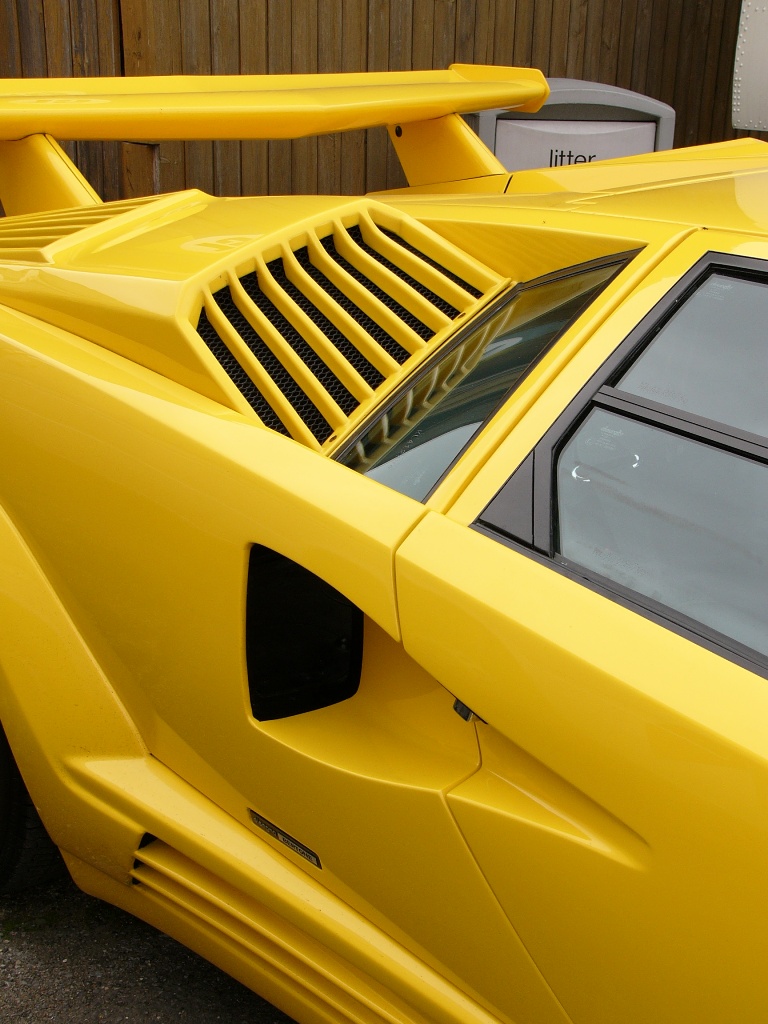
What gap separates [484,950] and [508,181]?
2109 millimetres

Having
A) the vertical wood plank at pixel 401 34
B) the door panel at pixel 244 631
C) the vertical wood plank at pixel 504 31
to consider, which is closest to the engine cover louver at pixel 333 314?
the door panel at pixel 244 631

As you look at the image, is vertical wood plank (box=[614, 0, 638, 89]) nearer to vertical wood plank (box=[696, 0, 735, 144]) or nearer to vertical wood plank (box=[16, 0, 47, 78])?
vertical wood plank (box=[696, 0, 735, 144])

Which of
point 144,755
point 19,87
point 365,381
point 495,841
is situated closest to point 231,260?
point 365,381

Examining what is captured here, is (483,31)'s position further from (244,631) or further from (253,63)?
(244,631)

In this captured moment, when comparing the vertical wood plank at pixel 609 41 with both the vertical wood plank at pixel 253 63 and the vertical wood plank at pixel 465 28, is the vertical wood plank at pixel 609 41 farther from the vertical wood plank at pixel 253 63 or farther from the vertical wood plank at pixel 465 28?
the vertical wood plank at pixel 253 63

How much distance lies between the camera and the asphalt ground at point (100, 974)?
1.83 meters

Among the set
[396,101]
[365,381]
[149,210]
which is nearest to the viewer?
[365,381]

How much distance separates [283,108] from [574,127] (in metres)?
2.65

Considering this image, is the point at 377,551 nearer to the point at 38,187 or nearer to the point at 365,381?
the point at 365,381

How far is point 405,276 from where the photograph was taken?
5.98 ft

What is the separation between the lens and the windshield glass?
1.40 meters

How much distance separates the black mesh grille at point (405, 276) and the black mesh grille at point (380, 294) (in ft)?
0.13

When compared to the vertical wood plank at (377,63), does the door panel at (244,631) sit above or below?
below

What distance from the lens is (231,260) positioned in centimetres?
169
